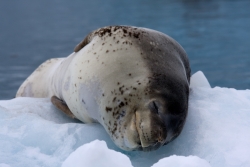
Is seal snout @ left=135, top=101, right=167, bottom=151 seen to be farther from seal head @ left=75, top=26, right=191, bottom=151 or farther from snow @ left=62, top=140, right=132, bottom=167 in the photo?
snow @ left=62, top=140, right=132, bottom=167

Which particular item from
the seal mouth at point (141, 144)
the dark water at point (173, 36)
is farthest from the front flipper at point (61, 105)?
the dark water at point (173, 36)

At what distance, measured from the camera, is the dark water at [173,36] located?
8.77 meters

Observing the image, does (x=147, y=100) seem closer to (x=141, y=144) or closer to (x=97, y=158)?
(x=141, y=144)

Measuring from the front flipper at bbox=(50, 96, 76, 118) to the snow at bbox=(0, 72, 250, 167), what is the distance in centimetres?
38

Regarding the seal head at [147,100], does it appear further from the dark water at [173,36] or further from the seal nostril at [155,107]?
the dark water at [173,36]

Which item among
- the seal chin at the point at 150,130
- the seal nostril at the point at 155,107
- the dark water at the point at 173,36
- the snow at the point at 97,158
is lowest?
the dark water at the point at 173,36

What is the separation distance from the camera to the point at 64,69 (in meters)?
3.85

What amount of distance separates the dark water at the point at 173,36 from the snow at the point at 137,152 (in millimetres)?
4302

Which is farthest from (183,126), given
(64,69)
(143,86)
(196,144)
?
(64,69)

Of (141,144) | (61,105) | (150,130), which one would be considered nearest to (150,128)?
(150,130)

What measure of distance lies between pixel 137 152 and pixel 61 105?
1.01 m

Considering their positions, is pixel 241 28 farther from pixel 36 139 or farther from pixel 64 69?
pixel 36 139

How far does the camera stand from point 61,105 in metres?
3.68

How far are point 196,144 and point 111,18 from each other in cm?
1591
